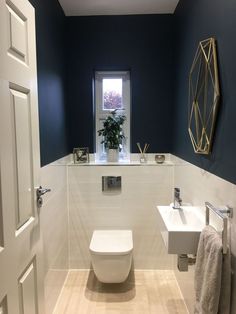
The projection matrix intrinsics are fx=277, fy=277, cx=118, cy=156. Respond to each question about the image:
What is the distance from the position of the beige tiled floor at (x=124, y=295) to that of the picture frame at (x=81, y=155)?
3.80ft

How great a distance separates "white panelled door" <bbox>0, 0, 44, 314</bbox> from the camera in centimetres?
108

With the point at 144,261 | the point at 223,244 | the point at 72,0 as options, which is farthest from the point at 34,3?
the point at 144,261

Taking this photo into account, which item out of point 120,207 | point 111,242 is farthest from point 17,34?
point 120,207

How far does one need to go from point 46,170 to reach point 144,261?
1.53 metres

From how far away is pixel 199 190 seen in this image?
1.92 meters

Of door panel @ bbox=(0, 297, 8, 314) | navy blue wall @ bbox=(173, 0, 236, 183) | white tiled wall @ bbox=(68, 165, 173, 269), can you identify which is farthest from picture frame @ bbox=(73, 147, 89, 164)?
door panel @ bbox=(0, 297, 8, 314)

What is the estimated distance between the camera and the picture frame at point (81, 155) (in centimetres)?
288

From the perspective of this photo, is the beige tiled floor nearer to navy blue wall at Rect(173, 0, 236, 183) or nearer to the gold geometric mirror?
navy blue wall at Rect(173, 0, 236, 183)

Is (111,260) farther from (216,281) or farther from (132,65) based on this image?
(132,65)

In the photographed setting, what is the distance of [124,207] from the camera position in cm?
285

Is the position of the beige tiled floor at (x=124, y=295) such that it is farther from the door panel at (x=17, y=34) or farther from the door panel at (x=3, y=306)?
the door panel at (x=17, y=34)

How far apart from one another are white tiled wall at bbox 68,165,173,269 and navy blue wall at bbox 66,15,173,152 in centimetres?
34

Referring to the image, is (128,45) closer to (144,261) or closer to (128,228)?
(128,228)

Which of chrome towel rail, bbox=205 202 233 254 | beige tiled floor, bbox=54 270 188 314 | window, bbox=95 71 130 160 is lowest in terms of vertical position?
beige tiled floor, bbox=54 270 188 314
